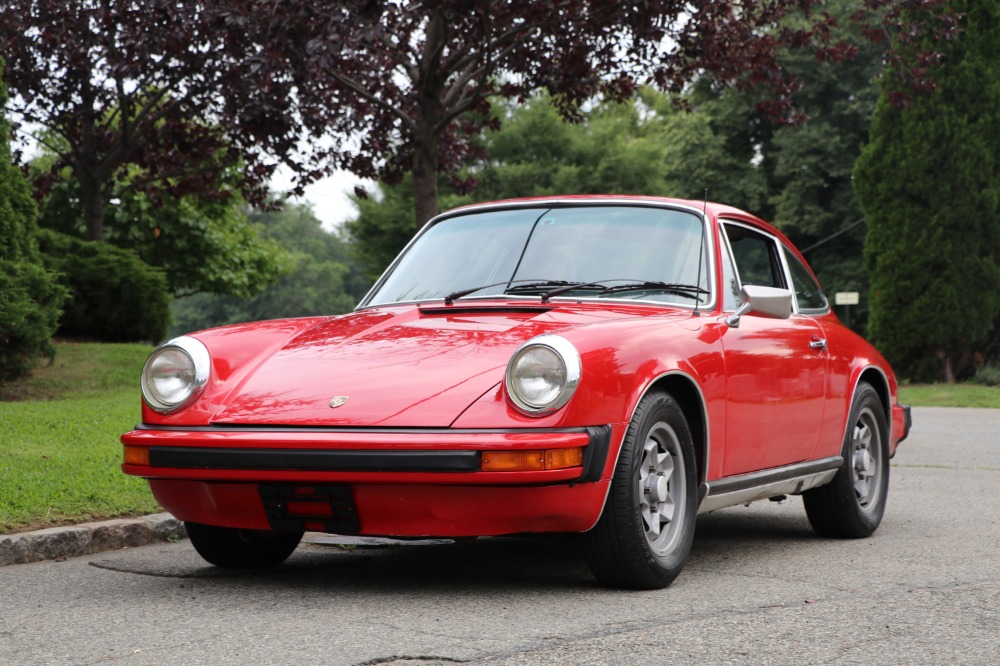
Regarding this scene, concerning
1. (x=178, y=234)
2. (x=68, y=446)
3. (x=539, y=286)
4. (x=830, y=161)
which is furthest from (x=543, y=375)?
(x=830, y=161)

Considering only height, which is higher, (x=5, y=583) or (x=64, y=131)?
(x=64, y=131)

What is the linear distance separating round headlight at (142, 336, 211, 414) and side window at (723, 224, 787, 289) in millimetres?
2508

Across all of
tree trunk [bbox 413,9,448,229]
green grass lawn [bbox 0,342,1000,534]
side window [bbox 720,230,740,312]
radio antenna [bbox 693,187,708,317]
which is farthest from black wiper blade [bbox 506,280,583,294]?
tree trunk [bbox 413,9,448,229]

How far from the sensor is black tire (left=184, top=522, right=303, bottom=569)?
17.5 ft

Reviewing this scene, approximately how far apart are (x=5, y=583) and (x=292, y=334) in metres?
1.50

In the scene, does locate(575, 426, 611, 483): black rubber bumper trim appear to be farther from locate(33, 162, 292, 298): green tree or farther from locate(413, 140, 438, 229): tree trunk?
locate(33, 162, 292, 298): green tree

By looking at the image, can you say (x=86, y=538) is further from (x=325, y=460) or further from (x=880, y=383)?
(x=880, y=383)

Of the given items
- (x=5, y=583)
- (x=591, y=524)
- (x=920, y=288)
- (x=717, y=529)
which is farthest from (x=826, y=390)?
(x=920, y=288)

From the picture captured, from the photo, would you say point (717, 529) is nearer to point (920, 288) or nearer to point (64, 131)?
point (64, 131)

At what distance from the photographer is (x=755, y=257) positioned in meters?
6.42

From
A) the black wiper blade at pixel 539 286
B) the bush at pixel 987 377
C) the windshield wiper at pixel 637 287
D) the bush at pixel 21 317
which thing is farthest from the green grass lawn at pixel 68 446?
the bush at pixel 987 377

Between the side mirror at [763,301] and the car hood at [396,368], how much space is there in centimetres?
52

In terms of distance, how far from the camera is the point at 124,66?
1403 centimetres

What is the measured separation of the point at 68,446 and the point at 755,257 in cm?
480
